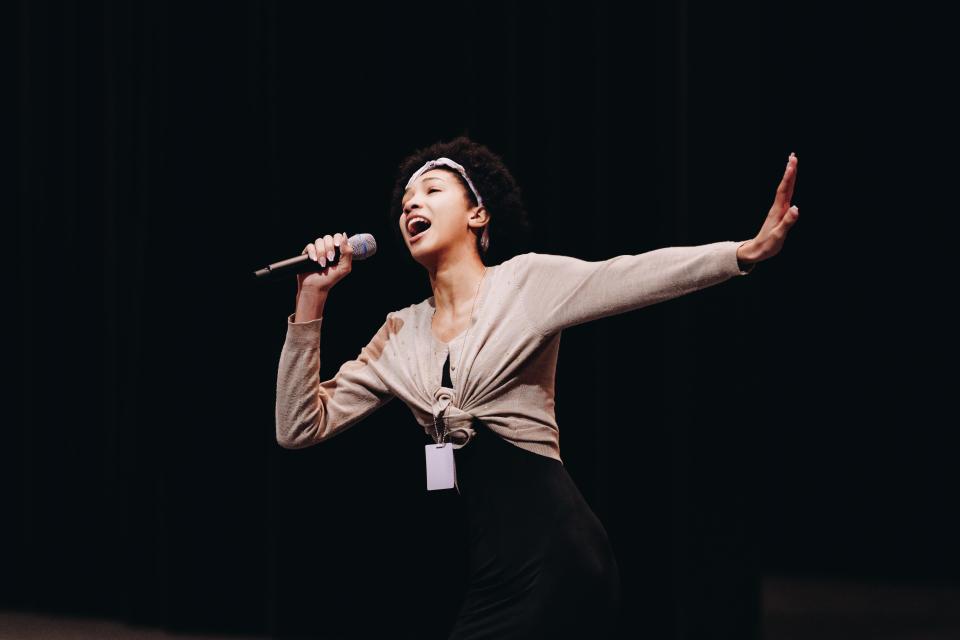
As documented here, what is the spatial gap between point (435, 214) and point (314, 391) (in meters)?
0.38

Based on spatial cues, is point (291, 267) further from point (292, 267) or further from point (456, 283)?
point (456, 283)

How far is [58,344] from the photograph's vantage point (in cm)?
398

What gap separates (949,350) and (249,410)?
2.36 meters

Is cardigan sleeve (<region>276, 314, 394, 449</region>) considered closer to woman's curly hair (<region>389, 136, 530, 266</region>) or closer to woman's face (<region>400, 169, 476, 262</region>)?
woman's face (<region>400, 169, 476, 262</region>)

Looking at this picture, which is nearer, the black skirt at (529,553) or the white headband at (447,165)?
the black skirt at (529,553)

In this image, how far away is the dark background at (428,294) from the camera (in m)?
2.92

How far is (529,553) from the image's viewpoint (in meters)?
1.75

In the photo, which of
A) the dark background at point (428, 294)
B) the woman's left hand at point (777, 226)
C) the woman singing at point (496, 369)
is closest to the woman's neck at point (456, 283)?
the woman singing at point (496, 369)

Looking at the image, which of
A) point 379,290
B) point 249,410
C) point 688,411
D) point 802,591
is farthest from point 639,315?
point 802,591

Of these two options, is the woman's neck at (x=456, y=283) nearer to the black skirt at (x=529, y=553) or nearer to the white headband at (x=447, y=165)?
the white headband at (x=447, y=165)

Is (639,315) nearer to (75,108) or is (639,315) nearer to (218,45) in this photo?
(218,45)

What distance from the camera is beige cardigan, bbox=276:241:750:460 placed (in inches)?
69.6

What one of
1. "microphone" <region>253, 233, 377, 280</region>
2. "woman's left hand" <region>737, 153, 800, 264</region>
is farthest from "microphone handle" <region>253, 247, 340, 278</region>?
"woman's left hand" <region>737, 153, 800, 264</region>

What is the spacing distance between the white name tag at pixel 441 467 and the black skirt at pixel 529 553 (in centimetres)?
3
